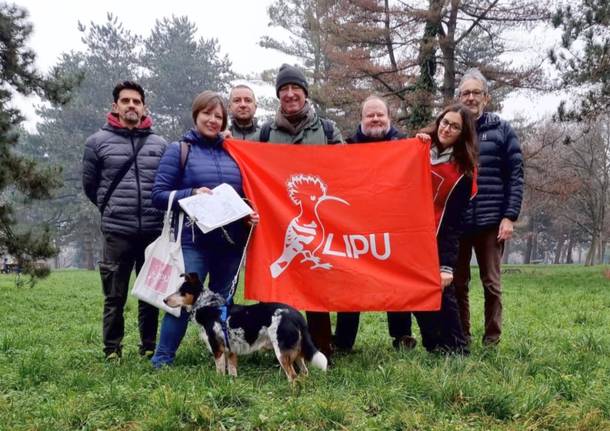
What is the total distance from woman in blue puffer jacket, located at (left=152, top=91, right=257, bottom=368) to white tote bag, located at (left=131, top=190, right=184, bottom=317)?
11cm

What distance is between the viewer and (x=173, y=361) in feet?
16.8

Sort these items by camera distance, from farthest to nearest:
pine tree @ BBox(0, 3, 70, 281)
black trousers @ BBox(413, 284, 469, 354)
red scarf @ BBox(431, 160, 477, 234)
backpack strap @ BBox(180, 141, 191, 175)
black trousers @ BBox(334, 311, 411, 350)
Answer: pine tree @ BBox(0, 3, 70, 281) → black trousers @ BBox(334, 311, 411, 350) → black trousers @ BBox(413, 284, 469, 354) → red scarf @ BBox(431, 160, 477, 234) → backpack strap @ BBox(180, 141, 191, 175)

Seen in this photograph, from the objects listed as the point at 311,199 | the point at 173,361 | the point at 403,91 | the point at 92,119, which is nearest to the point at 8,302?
the point at 173,361

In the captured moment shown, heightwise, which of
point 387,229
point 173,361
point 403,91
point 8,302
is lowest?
point 8,302

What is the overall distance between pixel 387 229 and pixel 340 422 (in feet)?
6.99

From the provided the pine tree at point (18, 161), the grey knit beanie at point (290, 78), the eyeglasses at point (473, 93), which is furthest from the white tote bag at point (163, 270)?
the pine tree at point (18, 161)

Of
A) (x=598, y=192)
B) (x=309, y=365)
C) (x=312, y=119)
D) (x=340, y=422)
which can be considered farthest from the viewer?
(x=598, y=192)

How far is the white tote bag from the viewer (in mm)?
4742

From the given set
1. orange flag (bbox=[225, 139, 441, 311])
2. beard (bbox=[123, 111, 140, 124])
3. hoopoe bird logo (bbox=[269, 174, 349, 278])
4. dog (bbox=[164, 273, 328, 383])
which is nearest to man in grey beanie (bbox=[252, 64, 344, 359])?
orange flag (bbox=[225, 139, 441, 311])

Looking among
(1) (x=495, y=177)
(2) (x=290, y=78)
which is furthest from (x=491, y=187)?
(2) (x=290, y=78)

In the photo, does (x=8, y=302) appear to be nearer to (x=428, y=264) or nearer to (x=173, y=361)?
(x=173, y=361)

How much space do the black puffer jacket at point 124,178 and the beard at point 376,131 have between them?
221 cm

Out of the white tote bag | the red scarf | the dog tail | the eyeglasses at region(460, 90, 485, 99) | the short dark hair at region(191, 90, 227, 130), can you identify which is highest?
the eyeglasses at region(460, 90, 485, 99)

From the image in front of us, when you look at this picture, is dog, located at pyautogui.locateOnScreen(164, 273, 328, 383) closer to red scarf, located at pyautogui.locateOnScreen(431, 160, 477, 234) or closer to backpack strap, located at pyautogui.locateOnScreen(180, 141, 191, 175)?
backpack strap, located at pyautogui.locateOnScreen(180, 141, 191, 175)
